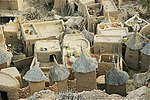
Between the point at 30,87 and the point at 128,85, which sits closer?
the point at 30,87

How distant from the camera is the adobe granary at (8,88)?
32.3 m

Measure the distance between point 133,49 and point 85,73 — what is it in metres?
8.39

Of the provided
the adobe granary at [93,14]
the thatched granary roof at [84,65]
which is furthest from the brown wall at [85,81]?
the adobe granary at [93,14]

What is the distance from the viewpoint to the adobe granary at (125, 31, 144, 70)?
39.5 meters

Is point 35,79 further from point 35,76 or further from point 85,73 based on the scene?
point 85,73

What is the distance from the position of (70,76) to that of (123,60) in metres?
6.36

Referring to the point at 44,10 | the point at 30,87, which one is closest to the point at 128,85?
the point at 30,87

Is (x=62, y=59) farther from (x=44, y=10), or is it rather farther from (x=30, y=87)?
(x=44, y=10)

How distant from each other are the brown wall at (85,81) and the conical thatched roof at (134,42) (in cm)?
773

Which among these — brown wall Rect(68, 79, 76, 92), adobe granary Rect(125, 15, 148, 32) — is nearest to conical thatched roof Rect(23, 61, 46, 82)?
brown wall Rect(68, 79, 76, 92)

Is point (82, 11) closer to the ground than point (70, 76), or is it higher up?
higher up

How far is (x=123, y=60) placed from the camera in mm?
40875

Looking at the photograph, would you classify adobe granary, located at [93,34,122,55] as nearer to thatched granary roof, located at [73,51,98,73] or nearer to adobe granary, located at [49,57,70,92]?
adobe granary, located at [49,57,70,92]

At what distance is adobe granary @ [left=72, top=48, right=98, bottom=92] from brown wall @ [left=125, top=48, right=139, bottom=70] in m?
7.74
